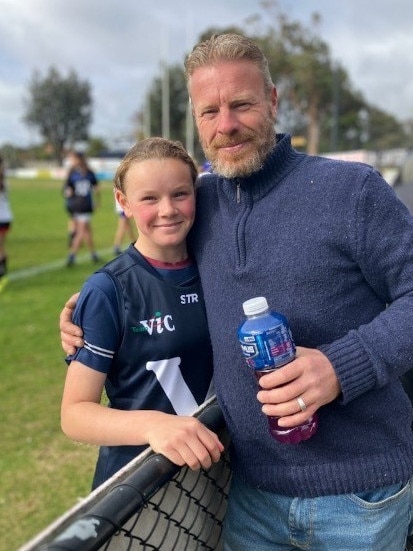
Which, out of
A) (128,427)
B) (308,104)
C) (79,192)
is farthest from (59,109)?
→ (128,427)

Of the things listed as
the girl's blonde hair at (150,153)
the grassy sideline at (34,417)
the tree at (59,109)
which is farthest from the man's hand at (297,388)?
the tree at (59,109)

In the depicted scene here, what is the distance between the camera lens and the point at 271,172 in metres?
1.82

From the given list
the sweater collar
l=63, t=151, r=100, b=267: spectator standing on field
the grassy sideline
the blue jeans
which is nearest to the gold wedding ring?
the blue jeans

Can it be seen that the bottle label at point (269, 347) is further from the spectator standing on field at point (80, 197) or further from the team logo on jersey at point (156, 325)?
the spectator standing on field at point (80, 197)

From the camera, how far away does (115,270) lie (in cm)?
184

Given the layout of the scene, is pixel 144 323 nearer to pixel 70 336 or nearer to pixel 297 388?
pixel 70 336

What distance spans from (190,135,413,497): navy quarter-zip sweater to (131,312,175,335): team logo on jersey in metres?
0.14

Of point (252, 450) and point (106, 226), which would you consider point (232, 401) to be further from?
point (106, 226)

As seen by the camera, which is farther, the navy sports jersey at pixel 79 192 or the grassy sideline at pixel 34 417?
the navy sports jersey at pixel 79 192

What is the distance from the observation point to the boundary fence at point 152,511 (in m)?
1.12

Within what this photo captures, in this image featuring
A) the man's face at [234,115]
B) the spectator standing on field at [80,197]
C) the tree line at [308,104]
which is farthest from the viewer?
the tree line at [308,104]

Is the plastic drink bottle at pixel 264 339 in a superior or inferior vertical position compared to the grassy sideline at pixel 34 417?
superior

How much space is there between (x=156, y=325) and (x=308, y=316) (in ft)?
1.48

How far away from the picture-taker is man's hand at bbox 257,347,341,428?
1452 millimetres
